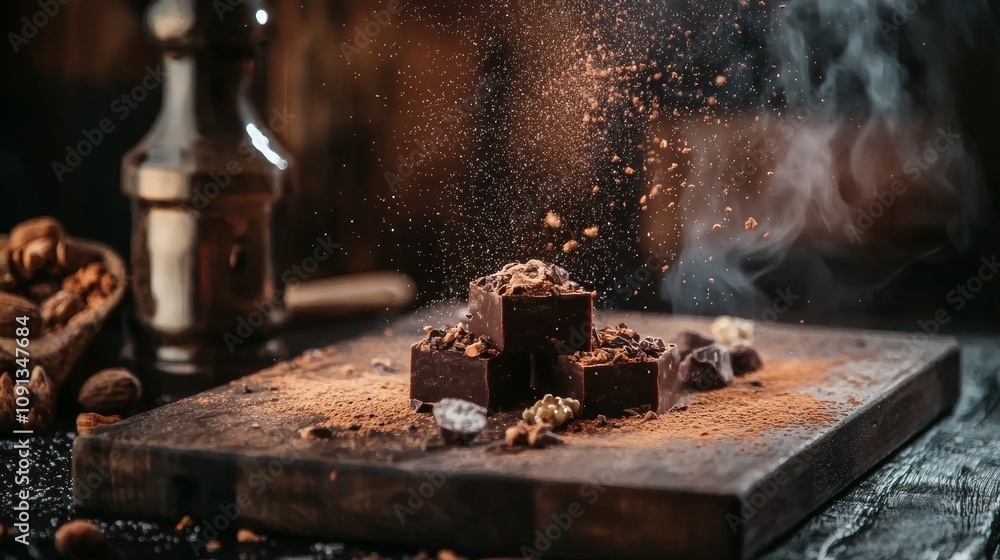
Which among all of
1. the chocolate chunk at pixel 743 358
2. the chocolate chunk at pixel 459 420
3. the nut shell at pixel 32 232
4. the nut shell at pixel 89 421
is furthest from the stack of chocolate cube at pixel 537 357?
the nut shell at pixel 32 232

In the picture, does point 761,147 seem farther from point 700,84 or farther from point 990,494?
point 990,494

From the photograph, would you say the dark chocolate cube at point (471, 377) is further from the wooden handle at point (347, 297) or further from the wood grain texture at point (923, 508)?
the wooden handle at point (347, 297)

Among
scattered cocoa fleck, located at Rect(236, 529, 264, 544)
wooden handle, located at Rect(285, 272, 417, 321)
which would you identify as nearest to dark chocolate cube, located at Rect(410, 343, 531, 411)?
scattered cocoa fleck, located at Rect(236, 529, 264, 544)

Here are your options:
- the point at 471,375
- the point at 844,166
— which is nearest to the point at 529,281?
the point at 471,375

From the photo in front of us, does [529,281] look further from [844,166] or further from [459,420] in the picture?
[844,166]

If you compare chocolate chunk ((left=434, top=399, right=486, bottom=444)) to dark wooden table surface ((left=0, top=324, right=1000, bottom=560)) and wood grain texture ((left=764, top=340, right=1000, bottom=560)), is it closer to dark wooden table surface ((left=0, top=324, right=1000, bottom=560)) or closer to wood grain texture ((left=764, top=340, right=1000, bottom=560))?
dark wooden table surface ((left=0, top=324, right=1000, bottom=560))

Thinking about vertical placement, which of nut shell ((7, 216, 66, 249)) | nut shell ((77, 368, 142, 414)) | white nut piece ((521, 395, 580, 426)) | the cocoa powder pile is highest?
nut shell ((7, 216, 66, 249))
